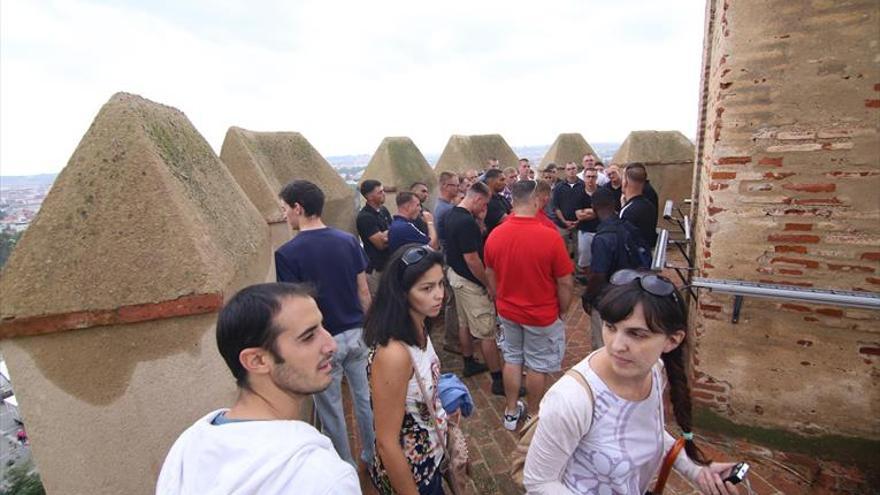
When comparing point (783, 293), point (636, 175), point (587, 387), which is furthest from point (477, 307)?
point (587, 387)

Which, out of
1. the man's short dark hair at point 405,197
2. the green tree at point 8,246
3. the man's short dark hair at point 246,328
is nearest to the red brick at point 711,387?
the man's short dark hair at point 405,197

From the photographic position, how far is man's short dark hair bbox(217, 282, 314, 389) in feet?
4.67

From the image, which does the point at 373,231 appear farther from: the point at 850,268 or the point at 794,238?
the point at 850,268

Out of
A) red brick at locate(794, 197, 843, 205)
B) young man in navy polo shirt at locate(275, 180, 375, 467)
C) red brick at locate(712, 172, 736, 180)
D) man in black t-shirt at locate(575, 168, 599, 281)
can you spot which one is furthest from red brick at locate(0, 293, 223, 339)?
man in black t-shirt at locate(575, 168, 599, 281)

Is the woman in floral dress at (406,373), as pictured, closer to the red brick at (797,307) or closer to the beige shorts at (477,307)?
the beige shorts at (477,307)

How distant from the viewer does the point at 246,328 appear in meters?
1.42

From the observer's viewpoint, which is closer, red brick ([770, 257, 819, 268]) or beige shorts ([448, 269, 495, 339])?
red brick ([770, 257, 819, 268])

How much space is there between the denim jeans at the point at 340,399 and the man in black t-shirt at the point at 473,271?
138 centimetres

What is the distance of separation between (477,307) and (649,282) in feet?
9.23

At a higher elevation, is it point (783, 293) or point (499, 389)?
point (783, 293)

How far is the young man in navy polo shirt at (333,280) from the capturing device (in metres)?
3.23

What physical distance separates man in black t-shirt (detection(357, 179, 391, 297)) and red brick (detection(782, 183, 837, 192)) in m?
3.65

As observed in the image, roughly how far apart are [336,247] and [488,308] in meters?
1.89

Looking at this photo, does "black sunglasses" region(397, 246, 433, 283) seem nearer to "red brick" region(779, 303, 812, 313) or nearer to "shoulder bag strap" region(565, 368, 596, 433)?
"shoulder bag strap" region(565, 368, 596, 433)
